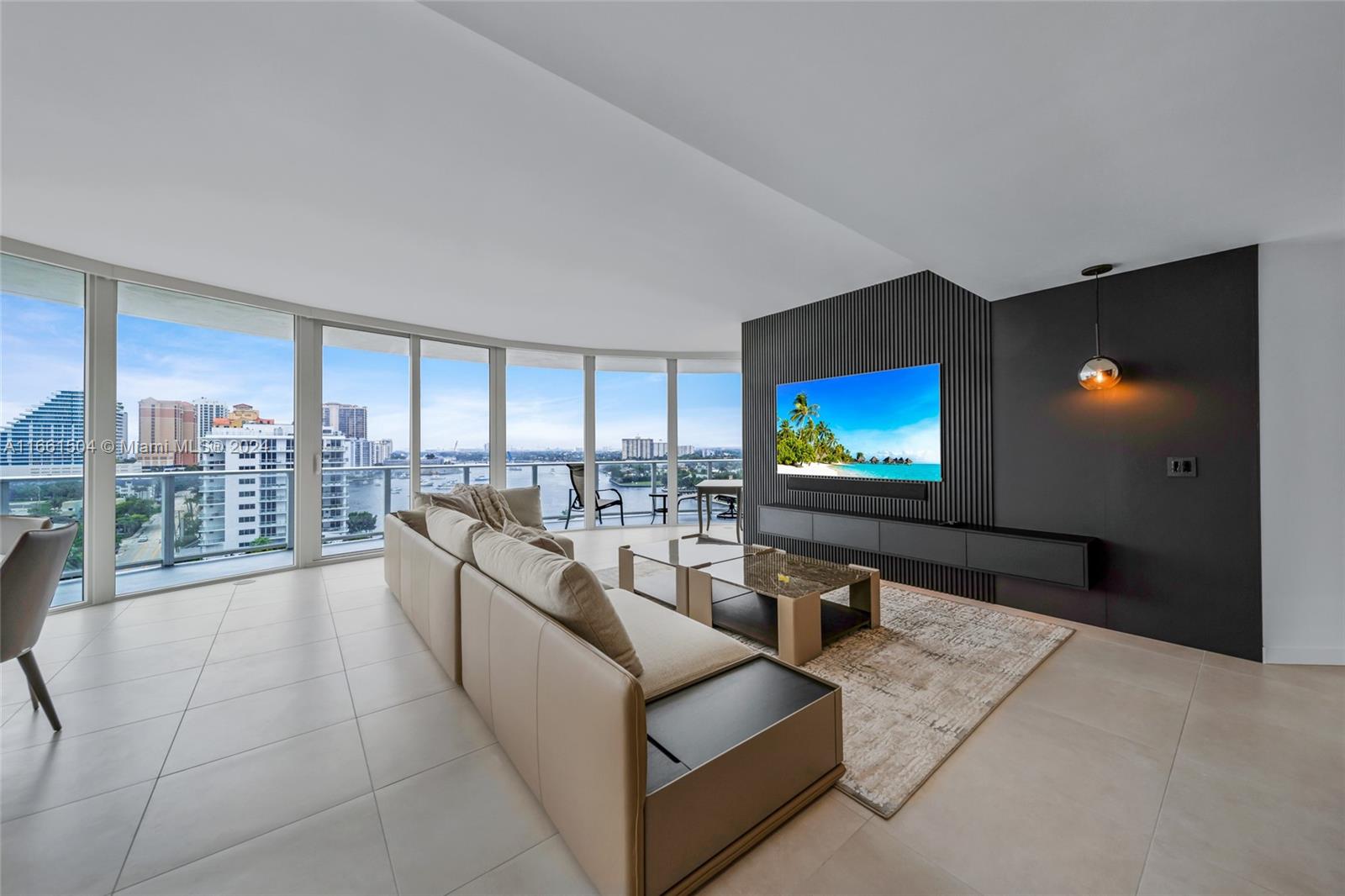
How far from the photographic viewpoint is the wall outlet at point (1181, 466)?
2.92 m

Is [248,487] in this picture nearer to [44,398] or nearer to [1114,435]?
[44,398]

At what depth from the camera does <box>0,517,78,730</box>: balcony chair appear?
1.82 metres

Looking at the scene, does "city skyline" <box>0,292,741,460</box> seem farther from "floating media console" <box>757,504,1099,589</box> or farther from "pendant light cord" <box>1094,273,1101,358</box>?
"pendant light cord" <box>1094,273,1101,358</box>

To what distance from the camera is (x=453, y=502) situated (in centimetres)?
380

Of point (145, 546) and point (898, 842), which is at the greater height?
point (145, 546)

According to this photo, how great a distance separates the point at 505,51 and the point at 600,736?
85.4 inches

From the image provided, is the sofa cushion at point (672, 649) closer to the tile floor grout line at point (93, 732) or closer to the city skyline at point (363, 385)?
the tile floor grout line at point (93, 732)

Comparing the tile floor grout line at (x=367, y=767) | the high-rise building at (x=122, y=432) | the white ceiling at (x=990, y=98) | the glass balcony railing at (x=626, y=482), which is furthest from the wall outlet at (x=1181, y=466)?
the high-rise building at (x=122, y=432)

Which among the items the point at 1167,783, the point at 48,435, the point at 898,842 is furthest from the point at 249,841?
the point at 48,435

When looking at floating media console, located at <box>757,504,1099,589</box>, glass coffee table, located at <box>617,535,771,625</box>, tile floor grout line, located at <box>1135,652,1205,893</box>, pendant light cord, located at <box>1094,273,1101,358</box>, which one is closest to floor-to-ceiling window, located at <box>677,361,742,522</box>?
floating media console, located at <box>757,504,1099,589</box>

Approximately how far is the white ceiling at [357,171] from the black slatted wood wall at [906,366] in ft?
1.37

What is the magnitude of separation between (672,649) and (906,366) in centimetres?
335

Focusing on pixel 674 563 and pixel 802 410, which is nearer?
pixel 674 563

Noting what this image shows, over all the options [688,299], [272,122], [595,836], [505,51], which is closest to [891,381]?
[688,299]
